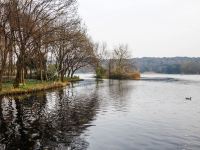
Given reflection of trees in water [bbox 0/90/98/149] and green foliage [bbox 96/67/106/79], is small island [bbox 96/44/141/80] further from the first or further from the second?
reflection of trees in water [bbox 0/90/98/149]

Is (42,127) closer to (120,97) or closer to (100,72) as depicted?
(120,97)

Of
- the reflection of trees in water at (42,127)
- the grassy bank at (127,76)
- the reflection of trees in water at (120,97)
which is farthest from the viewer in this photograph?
the grassy bank at (127,76)

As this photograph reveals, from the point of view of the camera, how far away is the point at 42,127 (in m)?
21.0

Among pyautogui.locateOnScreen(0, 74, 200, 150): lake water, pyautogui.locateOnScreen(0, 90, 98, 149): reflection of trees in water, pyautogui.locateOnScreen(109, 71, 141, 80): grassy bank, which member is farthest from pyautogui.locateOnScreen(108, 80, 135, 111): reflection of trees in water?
pyautogui.locateOnScreen(109, 71, 141, 80): grassy bank

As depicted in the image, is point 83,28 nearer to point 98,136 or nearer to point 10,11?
point 10,11

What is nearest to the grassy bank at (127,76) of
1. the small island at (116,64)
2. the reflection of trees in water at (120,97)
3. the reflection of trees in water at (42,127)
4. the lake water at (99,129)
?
the small island at (116,64)

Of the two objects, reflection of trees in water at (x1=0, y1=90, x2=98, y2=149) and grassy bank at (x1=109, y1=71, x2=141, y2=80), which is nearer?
reflection of trees in water at (x1=0, y1=90, x2=98, y2=149)

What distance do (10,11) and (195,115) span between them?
28731 millimetres

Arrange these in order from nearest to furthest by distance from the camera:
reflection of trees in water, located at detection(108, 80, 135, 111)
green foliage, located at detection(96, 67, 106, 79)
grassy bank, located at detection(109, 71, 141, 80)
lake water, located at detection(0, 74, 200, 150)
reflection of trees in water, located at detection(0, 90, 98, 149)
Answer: lake water, located at detection(0, 74, 200, 150) < reflection of trees in water, located at detection(0, 90, 98, 149) < reflection of trees in water, located at detection(108, 80, 135, 111) < grassy bank, located at detection(109, 71, 141, 80) < green foliage, located at detection(96, 67, 106, 79)

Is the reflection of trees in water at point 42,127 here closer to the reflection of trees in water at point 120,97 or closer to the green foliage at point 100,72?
the reflection of trees in water at point 120,97

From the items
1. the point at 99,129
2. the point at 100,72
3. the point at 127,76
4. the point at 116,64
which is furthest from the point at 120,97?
the point at 116,64

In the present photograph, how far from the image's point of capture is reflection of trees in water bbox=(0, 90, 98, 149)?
16.6 m

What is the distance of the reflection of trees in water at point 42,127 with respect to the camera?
654 inches

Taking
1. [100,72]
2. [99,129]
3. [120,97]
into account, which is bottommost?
[99,129]
